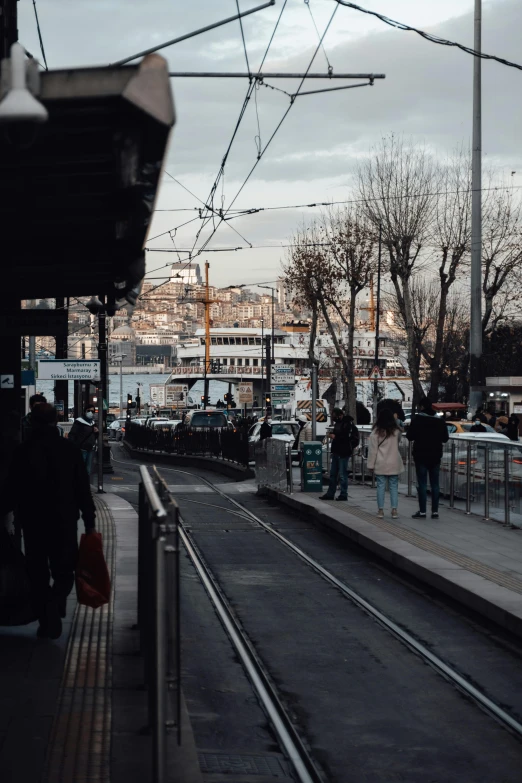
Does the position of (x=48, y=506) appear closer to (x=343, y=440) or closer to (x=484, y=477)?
(x=484, y=477)

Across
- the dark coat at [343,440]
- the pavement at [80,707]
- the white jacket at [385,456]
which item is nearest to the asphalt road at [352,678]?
the pavement at [80,707]

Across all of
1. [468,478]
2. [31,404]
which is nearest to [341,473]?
[468,478]

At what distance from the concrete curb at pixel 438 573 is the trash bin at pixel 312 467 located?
15.7 ft

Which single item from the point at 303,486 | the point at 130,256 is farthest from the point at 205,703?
the point at 303,486

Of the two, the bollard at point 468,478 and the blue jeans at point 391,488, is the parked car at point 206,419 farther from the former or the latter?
the blue jeans at point 391,488

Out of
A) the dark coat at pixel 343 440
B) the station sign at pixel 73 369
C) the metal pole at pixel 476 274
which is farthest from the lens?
the metal pole at pixel 476 274

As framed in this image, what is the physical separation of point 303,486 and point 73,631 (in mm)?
14266

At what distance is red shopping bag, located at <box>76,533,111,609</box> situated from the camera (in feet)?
24.2

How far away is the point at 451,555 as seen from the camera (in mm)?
12438

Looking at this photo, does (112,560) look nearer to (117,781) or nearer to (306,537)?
(306,537)

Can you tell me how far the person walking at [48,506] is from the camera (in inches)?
299

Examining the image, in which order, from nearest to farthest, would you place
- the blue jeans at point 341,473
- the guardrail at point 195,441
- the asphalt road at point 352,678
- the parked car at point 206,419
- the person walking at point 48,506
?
1. the asphalt road at point 352,678
2. the person walking at point 48,506
3. the blue jeans at point 341,473
4. the guardrail at point 195,441
5. the parked car at point 206,419

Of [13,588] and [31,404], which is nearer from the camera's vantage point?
[13,588]

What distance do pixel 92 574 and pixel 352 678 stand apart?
1.86m
